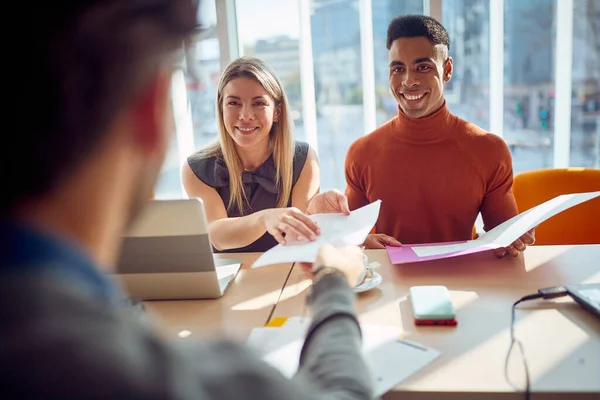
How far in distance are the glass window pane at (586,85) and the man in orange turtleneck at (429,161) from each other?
1843 mm

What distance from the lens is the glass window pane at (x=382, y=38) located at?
338 cm

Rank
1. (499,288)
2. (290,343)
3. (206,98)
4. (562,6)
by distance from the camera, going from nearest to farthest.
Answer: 1. (290,343)
2. (499,288)
3. (206,98)
4. (562,6)

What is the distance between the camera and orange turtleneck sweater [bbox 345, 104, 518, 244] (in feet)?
6.40

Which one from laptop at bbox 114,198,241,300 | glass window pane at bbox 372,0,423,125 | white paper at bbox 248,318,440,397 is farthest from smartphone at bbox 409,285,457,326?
glass window pane at bbox 372,0,423,125

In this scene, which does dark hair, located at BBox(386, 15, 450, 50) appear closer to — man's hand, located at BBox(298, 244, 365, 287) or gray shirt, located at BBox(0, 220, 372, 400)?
man's hand, located at BBox(298, 244, 365, 287)

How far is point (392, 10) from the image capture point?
343 centimetres

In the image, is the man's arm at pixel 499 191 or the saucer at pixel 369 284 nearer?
the saucer at pixel 369 284

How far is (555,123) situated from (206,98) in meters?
2.29

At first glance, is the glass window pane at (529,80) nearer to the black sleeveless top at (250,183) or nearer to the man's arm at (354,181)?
the man's arm at (354,181)

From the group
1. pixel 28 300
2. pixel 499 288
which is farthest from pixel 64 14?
pixel 499 288

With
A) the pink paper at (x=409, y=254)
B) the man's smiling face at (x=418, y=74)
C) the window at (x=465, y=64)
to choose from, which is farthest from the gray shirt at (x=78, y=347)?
the window at (x=465, y=64)

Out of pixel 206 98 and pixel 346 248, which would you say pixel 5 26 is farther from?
pixel 206 98

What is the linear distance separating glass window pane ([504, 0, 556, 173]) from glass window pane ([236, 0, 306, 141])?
1397 millimetres

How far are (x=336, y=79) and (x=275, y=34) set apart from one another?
0.52 meters
